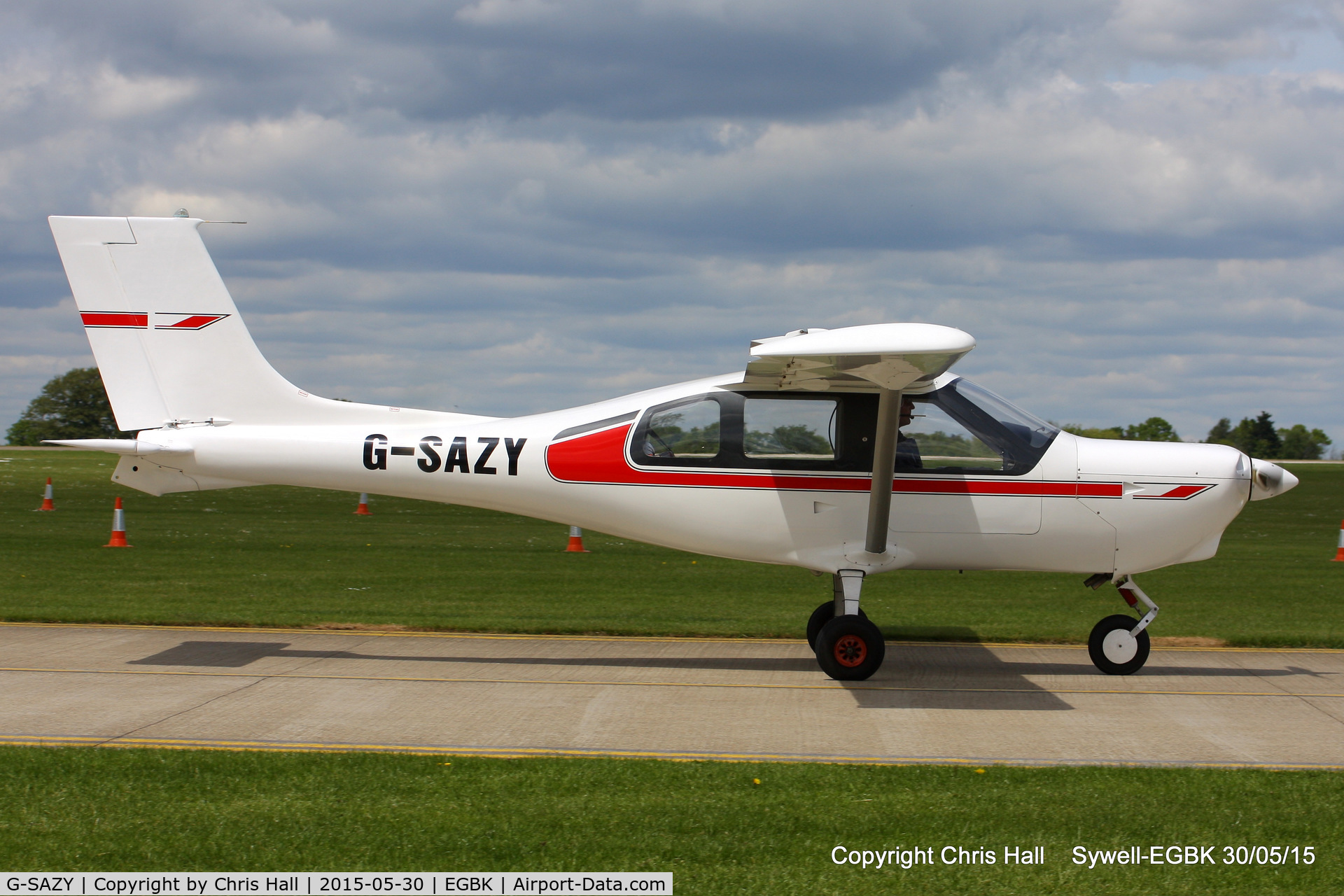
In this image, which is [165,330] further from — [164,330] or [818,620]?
[818,620]

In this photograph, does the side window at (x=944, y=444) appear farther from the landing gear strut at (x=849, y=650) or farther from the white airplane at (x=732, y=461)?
the landing gear strut at (x=849, y=650)

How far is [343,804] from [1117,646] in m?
6.44

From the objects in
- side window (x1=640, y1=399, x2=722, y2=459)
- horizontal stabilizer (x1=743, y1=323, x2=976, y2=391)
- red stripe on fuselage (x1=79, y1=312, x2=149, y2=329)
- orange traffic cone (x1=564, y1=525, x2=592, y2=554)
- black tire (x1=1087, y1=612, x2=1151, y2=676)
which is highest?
red stripe on fuselage (x1=79, y1=312, x2=149, y2=329)

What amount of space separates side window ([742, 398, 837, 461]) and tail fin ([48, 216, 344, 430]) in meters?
3.61

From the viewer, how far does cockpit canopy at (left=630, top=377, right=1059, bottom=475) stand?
8805 mm

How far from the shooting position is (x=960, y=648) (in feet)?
33.6

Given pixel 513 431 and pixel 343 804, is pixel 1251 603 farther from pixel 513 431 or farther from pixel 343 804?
pixel 343 804

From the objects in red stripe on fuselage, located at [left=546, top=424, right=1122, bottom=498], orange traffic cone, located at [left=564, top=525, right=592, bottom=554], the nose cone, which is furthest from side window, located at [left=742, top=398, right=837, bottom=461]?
orange traffic cone, located at [left=564, top=525, right=592, bottom=554]

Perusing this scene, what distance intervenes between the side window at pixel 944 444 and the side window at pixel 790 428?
0.60 meters

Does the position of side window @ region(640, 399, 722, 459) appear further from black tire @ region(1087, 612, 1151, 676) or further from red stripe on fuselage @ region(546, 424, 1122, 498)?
black tire @ region(1087, 612, 1151, 676)

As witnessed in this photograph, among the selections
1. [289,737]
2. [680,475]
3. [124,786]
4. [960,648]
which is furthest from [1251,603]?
[124,786]

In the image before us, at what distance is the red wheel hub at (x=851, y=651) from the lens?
8.51 meters

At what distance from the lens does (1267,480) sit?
878cm

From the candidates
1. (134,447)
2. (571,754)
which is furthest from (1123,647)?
(134,447)
